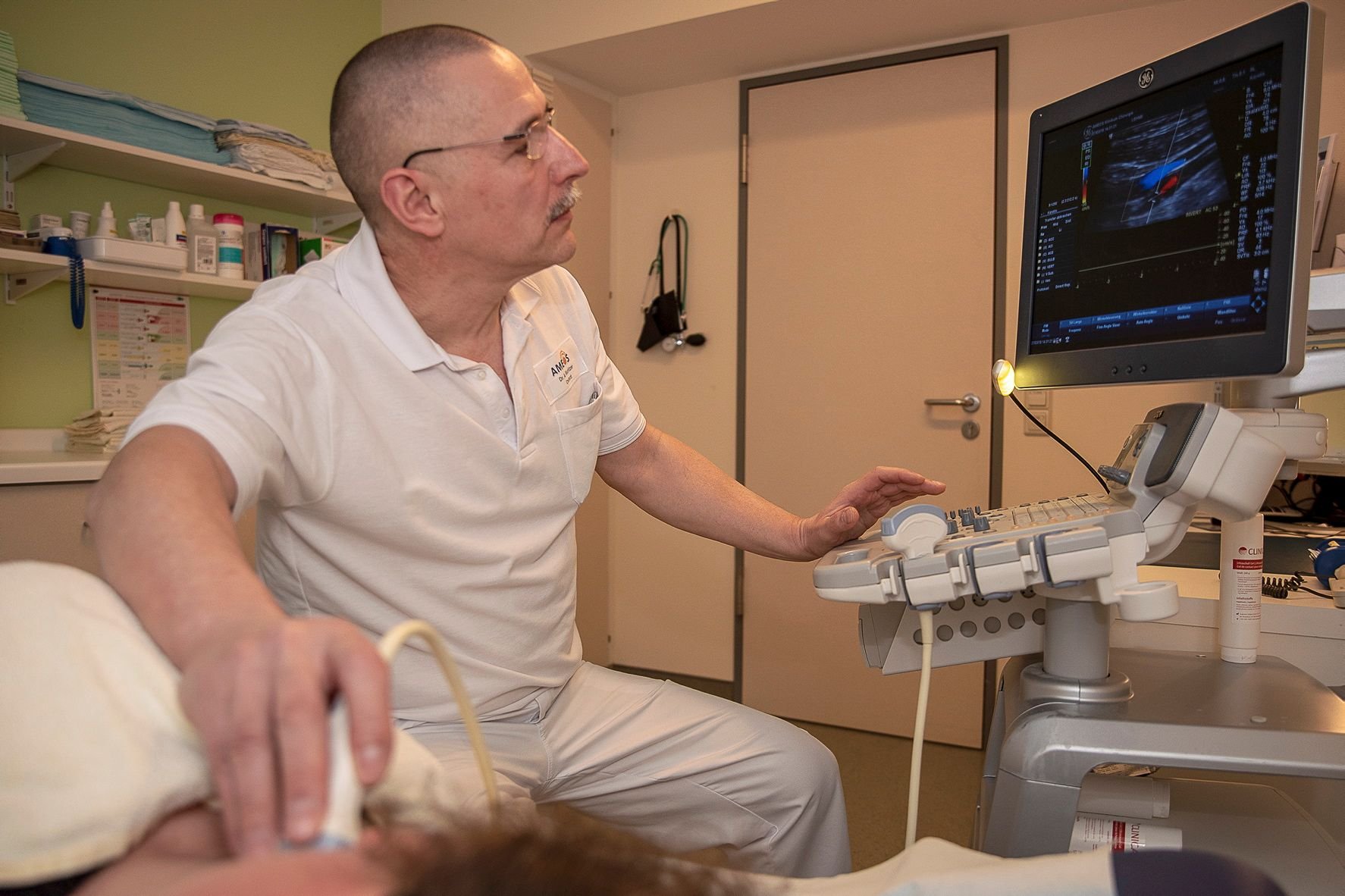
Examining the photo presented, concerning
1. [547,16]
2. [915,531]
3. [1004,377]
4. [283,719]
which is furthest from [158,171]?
[283,719]

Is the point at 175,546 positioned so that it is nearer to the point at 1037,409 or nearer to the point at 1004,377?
the point at 1004,377

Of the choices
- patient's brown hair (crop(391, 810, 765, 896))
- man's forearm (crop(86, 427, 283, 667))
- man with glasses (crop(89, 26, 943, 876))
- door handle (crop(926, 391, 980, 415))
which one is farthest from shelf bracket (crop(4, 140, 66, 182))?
door handle (crop(926, 391, 980, 415))

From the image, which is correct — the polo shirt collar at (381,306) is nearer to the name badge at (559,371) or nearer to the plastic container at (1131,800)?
the name badge at (559,371)

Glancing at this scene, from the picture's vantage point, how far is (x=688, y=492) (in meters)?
1.49

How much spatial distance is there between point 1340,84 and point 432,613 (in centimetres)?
274

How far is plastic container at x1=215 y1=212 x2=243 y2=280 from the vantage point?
2.50 m

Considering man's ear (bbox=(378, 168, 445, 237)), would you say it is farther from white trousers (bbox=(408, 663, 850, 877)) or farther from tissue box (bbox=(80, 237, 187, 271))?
→ tissue box (bbox=(80, 237, 187, 271))

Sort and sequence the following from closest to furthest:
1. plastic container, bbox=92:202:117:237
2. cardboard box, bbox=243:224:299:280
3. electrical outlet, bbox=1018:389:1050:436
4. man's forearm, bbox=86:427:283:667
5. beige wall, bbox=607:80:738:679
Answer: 1. man's forearm, bbox=86:427:283:667
2. plastic container, bbox=92:202:117:237
3. cardboard box, bbox=243:224:299:280
4. electrical outlet, bbox=1018:389:1050:436
5. beige wall, bbox=607:80:738:679

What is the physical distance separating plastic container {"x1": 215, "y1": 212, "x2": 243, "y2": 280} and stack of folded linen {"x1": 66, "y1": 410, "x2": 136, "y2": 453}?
463 millimetres

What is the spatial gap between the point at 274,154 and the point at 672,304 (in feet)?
4.51

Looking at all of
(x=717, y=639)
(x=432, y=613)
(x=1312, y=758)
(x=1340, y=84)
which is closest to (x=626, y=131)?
(x=717, y=639)

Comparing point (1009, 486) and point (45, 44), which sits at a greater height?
point (45, 44)

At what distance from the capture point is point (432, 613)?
1.18m

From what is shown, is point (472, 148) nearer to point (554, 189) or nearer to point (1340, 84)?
point (554, 189)
